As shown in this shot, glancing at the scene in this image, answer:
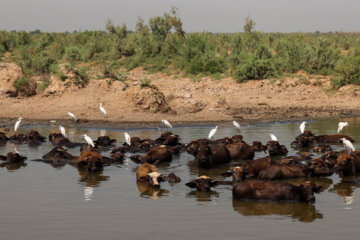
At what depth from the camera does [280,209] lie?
33.6ft

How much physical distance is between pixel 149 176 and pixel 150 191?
1.97 ft

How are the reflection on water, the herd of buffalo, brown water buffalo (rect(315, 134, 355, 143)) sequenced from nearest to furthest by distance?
the reflection on water → the herd of buffalo → brown water buffalo (rect(315, 134, 355, 143))

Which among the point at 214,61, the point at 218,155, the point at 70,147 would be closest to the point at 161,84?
the point at 214,61

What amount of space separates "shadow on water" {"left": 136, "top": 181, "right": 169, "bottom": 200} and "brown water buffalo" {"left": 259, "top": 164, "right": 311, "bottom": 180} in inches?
92.7

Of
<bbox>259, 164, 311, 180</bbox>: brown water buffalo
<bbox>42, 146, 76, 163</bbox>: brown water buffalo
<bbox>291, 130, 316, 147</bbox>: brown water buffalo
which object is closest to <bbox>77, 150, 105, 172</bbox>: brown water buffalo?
<bbox>42, 146, 76, 163</bbox>: brown water buffalo

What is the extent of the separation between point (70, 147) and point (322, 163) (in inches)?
338

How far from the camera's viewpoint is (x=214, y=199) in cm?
1111

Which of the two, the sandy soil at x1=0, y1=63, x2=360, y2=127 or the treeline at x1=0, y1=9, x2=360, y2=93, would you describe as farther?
the treeline at x1=0, y1=9, x2=360, y2=93

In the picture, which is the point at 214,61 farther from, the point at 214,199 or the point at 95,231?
the point at 95,231

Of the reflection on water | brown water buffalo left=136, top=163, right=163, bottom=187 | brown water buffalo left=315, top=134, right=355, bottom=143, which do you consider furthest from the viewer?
brown water buffalo left=315, top=134, right=355, bottom=143

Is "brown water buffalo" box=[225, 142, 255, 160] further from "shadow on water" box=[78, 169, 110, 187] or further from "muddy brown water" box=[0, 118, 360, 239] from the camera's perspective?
"shadow on water" box=[78, 169, 110, 187]

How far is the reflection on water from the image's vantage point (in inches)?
386

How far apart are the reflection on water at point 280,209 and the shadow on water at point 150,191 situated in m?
1.57

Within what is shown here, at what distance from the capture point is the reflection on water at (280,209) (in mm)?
9800
